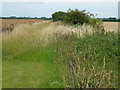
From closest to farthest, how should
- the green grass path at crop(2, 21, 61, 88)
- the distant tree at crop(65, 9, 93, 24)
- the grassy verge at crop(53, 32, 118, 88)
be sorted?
1. the grassy verge at crop(53, 32, 118, 88)
2. the green grass path at crop(2, 21, 61, 88)
3. the distant tree at crop(65, 9, 93, 24)

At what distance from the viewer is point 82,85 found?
2932 mm

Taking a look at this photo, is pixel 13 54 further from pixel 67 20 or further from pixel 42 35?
pixel 67 20

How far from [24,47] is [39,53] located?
2.32 ft

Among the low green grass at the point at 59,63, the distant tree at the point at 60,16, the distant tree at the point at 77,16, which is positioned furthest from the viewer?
the distant tree at the point at 60,16

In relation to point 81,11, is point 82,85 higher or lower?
lower

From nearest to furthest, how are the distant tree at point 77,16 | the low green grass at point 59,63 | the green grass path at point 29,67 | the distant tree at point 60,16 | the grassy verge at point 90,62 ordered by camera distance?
the grassy verge at point 90,62 < the low green grass at point 59,63 < the green grass path at point 29,67 < the distant tree at point 77,16 < the distant tree at point 60,16

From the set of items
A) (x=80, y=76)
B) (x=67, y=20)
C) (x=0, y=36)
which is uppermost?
(x=67, y=20)

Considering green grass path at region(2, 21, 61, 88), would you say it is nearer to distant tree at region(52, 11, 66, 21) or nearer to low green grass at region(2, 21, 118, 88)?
low green grass at region(2, 21, 118, 88)

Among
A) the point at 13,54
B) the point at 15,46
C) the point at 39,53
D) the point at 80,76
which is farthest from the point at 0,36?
the point at 80,76

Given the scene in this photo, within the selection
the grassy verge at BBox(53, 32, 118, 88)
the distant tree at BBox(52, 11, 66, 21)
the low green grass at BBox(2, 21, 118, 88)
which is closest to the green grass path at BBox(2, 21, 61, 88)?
the low green grass at BBox(2, 21, 118, 88)

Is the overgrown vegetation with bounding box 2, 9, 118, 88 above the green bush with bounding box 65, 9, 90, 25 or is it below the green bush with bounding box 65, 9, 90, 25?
below

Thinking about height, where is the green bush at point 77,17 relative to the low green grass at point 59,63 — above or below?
above

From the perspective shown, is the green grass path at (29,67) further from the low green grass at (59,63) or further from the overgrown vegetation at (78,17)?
the overgrown vegetation at (78,17)

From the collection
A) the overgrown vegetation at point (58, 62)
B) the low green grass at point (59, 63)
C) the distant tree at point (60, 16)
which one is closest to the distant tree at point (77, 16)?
the distant tree at point (60, 16)
